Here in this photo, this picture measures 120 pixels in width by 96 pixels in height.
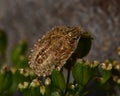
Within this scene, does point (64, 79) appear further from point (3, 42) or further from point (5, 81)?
point (3, 42)

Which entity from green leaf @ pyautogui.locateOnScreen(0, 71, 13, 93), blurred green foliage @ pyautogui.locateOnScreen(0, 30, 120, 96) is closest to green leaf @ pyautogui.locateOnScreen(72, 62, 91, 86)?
blurred green foliage @ pyautogui.locateOnScreen(0, 30, 120, 96)

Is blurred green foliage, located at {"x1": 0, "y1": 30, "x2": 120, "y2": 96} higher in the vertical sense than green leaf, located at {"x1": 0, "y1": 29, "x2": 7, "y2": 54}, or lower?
lower

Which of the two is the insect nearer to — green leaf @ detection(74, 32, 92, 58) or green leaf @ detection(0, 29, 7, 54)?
green leaf @ detection(74, 32, 92, 58)

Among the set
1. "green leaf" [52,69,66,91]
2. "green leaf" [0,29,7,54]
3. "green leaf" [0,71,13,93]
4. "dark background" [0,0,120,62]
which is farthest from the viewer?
"green leaf" [0,29,7,54]

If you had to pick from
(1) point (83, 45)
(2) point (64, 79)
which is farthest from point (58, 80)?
(1) point (83, 45)

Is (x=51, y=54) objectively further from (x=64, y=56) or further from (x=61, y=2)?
(x=61, y=2)

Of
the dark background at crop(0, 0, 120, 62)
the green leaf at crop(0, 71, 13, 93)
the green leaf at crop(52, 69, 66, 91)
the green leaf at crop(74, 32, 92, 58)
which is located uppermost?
the dark background at crop(0, 0, 120, 62)
